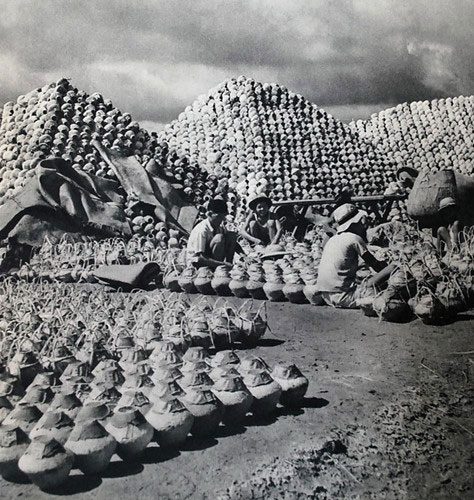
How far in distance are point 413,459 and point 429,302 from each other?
191cm

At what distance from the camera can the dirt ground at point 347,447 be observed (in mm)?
2287

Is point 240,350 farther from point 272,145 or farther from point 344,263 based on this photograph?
point 272,145

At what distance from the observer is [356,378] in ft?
11.1

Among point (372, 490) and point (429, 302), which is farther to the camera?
point (429, 302)

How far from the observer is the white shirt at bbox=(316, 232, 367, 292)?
489 cm

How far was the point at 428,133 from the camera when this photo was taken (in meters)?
11.3

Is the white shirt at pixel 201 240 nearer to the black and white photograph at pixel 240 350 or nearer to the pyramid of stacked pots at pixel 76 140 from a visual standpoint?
the black and white photograph at pixel 240 350

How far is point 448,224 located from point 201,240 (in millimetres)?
2688

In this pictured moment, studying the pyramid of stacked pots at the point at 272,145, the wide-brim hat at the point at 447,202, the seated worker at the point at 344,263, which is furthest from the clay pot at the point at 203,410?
the pyramid of stacked pots at the point at 272,145

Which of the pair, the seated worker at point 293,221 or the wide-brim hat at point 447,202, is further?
the seated worker at point 293,221

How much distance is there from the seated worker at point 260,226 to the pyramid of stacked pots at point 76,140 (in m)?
2.29

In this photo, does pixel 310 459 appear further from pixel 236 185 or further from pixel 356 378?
pixel 236 185

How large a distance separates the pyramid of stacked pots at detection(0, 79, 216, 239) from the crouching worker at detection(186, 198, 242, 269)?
11.4 ft

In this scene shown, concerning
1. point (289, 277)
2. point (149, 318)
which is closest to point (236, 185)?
point (289, 277)
